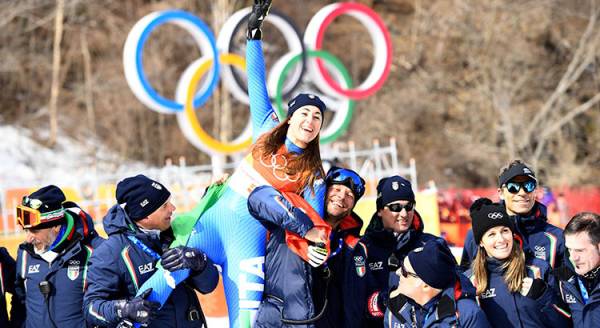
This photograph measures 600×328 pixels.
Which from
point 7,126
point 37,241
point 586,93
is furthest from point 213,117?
point 37,241

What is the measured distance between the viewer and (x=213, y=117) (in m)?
30.4

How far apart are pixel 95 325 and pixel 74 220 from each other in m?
0.94

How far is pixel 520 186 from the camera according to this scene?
5.21m

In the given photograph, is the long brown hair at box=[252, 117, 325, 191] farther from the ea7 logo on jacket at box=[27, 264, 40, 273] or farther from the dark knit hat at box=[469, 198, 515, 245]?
the ea7 logo on jacket at box=[27, 264, 40, 273]

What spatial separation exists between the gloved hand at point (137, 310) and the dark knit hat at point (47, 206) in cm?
Answer: 107

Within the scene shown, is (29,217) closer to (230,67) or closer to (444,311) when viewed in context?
(444,311)

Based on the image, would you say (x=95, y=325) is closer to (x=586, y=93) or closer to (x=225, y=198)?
(x=225, y=198)

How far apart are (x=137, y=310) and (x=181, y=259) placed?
0.33 meters

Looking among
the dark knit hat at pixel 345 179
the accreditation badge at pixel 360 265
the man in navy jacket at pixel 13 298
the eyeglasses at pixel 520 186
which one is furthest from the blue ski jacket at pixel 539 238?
the man in navy jacket at pixel 13 298

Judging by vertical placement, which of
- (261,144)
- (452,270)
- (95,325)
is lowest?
(95,325)

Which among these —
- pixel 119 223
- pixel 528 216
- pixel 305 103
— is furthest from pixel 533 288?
pixel 119 223

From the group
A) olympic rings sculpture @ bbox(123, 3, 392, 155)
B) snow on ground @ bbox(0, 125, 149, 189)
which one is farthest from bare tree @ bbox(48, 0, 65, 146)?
olympic rings sculpture @ bbox(123, 3, 392, 155)

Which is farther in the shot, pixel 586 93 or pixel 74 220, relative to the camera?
pixel 586 93

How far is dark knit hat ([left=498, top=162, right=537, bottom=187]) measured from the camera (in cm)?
517
